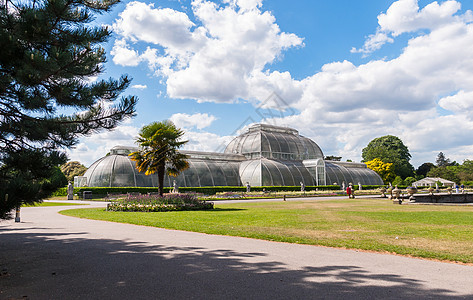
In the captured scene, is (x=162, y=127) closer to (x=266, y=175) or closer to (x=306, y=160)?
(x=266, y=175)

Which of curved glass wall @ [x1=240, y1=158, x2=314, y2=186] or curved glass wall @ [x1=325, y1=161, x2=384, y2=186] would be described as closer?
curved glass wall @ [x1=240, y1=158, x2=314, y2=186]

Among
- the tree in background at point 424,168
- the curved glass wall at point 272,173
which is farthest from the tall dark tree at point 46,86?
the tree in background at point 424,168

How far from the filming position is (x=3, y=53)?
5648mm

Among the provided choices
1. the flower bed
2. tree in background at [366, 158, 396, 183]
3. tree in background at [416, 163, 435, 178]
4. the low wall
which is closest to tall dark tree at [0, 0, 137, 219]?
the flower bed

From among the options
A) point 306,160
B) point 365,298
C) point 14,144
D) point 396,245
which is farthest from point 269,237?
point 306,160

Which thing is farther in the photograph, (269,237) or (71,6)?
(269,237)

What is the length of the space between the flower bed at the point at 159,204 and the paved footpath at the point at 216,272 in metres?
13.1

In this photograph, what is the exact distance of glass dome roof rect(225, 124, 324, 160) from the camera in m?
62.3

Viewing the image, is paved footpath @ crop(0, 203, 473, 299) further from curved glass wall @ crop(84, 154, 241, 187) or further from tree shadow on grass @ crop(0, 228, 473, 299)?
curved glass wall @ crop(84, 154, 241, 187)

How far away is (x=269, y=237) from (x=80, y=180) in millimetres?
39385

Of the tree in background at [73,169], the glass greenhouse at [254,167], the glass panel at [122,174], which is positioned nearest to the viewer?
the glass panel at [122,174]

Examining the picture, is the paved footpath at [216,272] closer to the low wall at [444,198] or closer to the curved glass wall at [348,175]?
the low wall at [444,198]

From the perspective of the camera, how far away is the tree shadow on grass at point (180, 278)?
4.94 metres

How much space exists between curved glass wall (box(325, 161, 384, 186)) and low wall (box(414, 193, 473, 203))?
3033 centimetres
